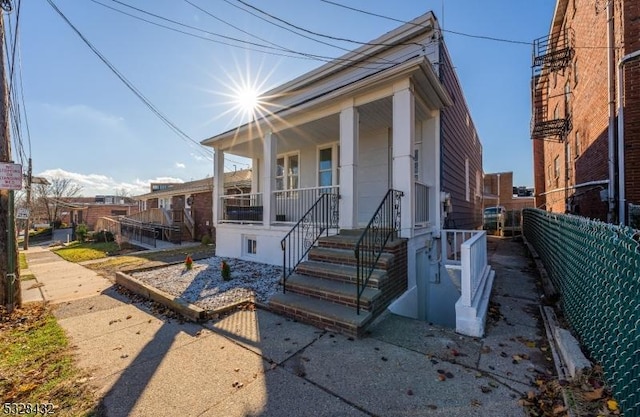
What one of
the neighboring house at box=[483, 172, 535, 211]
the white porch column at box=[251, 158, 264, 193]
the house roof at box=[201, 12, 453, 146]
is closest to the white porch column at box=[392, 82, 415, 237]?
the house roof at box=[201, 12, 453, 146]

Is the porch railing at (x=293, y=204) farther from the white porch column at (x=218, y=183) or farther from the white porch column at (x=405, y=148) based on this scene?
the white porch column at (x=405, y=148)

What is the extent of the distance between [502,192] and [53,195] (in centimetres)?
5769

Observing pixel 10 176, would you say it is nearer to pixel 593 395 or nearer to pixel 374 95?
pixel 374 95

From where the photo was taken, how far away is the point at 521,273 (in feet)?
23.9

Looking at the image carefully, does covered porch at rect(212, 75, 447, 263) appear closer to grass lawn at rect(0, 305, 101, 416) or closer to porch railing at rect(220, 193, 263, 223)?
porch railing at rect(220, 193, 263, 223)

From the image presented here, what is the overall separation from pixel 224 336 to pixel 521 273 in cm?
750

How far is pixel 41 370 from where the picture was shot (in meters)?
3.01

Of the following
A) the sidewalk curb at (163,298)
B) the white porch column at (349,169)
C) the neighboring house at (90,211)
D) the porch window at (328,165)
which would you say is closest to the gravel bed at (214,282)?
the sidewalk curb at (163,298)

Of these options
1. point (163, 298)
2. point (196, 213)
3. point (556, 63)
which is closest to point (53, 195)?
point (196, 213)

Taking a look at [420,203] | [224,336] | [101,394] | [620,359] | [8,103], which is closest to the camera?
[620,359]

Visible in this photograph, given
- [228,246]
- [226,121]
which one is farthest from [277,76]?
[228,246]

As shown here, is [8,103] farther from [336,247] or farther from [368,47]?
[368,47]

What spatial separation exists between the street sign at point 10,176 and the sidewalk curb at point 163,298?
2.61m

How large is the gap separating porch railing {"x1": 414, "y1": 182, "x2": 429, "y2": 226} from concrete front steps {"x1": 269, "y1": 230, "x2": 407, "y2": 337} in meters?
1.36
